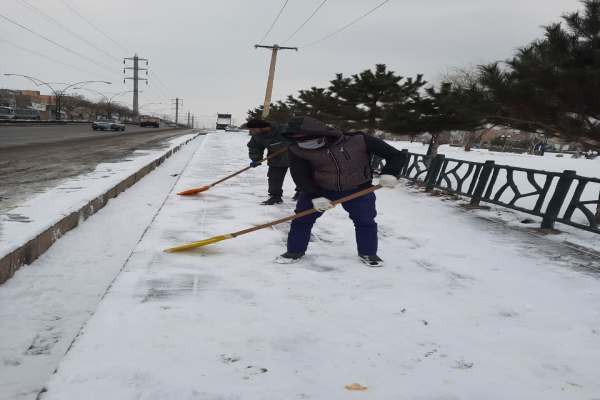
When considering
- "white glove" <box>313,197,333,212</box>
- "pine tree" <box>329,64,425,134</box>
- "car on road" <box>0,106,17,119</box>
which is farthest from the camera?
"car on road" <box>0,106,17,119</box>

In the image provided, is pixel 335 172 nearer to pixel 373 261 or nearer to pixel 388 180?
pixel 388 180

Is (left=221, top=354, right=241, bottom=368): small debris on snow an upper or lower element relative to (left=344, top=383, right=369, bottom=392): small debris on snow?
lower

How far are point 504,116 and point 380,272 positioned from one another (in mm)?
4355

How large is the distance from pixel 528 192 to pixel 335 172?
520 cm

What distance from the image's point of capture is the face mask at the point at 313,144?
3.28 meters

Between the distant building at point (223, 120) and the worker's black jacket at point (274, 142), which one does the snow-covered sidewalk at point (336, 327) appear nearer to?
the worker's black jacket at point (274, 142)

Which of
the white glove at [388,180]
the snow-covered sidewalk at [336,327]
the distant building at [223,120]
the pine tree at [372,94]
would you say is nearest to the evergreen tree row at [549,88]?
the snow-covered sidewalk at [336,327]

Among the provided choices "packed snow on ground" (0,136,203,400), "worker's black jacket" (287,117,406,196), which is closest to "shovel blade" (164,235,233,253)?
"packed snow on ground" (0,136,203,400)

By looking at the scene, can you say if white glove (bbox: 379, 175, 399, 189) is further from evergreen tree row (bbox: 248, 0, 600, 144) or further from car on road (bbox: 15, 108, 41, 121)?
car on road (bbox: 15, 108, 41, 121)

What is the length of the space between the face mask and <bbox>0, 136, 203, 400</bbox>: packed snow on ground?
6.36 feet

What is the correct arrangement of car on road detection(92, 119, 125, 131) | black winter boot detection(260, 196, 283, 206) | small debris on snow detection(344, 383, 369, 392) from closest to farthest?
small debris on snow detection(344, 383, 369, 392), black winter boot detection(260, 196, 283, 206), car on road detection(92, 119, 125, 131)

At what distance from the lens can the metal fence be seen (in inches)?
202

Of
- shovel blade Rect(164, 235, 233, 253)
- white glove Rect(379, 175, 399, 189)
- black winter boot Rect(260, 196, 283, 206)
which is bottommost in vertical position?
black winter boot Rect(260, 196, 283, 206)

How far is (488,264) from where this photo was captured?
3.79m
